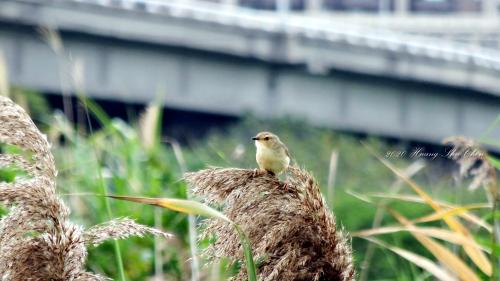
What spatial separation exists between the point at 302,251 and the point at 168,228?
3.72 meters

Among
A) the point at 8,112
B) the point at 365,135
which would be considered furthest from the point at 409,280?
the point at 365,135

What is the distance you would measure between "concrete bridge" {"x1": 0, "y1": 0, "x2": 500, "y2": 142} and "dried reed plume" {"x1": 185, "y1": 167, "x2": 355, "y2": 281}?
97.8 ft

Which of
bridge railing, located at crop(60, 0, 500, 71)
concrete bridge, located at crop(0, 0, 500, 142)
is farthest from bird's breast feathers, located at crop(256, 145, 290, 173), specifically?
bridge railing, located at crop(60, 0, 500, 71)

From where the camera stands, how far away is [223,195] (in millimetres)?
2482

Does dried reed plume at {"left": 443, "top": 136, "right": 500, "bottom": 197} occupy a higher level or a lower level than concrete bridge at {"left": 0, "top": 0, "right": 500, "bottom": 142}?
lower

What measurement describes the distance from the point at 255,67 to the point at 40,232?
113ft

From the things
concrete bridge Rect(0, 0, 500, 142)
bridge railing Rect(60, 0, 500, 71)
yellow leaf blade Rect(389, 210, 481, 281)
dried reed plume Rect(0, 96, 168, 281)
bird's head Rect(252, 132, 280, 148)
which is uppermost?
bridge railing Rect(60, 0, 500, 71)

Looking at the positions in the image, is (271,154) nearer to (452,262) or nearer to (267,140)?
(267,140)

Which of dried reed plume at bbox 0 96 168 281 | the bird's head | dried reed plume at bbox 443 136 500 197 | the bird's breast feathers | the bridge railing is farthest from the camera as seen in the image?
the bridge railing

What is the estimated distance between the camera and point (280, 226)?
8.14 ft

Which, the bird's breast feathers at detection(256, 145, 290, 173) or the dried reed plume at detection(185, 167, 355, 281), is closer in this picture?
the dried reed plume at detection(185, 167, 355, 281)

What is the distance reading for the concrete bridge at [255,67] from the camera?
32844mm

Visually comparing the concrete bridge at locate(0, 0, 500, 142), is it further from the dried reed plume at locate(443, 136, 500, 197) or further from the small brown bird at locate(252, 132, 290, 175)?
the dried reed plume at locate(443, 136, 500, 197)

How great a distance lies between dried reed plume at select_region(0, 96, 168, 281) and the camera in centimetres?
245
